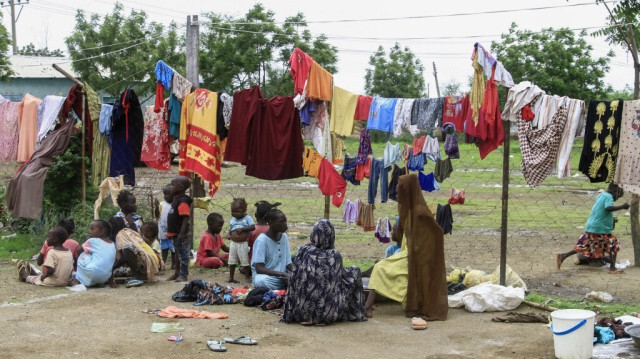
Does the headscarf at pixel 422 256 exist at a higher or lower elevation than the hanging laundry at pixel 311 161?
lower

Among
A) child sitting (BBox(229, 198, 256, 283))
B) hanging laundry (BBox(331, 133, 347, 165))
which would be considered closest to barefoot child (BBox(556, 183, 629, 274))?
hanging laundry (BBox(331, 133, 347, 165))

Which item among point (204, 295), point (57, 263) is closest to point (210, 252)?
point (204, 295)

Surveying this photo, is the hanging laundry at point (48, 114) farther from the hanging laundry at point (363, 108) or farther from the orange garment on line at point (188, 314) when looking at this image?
the hanging laundry at point (363, 108)

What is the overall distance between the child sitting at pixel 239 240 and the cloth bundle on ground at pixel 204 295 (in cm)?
94

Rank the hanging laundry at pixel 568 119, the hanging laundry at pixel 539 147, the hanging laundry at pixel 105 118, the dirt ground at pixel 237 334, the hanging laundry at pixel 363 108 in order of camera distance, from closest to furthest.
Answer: the dirt ground at pixel 237 334
the hanging laundry at pixel 568 119
the hanging laundry at pixel 539 147
the hanging laundry at pixel 363 108
the hanging laundry at pixel 105 118

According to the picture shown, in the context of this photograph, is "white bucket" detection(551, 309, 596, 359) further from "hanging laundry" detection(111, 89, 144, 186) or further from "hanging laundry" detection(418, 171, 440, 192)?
"hanging laundry" detection(111, 89, 144, 186)

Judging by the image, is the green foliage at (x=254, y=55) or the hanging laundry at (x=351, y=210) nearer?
the hanging laundry at (x=351, y=210)

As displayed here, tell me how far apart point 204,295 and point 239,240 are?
1193 mm

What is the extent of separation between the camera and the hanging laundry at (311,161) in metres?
9.70

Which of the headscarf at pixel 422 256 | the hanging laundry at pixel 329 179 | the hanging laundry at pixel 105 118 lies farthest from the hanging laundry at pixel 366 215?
the hanging laundry at pixel 105 118

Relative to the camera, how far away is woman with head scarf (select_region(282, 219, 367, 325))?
7.54m

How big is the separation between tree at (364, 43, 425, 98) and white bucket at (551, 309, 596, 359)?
34.6 metres

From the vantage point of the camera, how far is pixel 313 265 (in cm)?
761

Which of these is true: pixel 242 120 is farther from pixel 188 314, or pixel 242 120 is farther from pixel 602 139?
pixel 602 139
